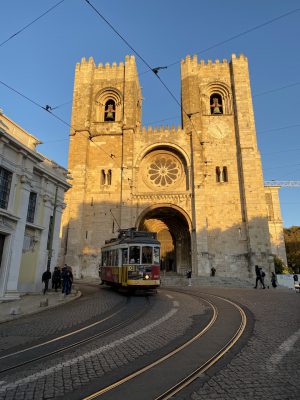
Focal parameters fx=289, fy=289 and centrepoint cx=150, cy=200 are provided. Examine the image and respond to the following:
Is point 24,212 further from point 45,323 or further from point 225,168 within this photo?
point 225,168

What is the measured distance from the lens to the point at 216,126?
30.1m

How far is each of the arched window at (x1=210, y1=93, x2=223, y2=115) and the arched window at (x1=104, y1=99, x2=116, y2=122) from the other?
1098 cm

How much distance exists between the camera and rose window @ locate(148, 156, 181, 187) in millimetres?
30234

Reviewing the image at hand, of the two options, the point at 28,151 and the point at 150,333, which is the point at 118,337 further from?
the point at 28,151

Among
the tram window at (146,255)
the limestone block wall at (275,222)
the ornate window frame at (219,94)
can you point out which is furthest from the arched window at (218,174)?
the limestone block wall at (275,222)

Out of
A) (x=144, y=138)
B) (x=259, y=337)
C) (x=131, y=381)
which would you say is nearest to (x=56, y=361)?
(x=131, y=381)

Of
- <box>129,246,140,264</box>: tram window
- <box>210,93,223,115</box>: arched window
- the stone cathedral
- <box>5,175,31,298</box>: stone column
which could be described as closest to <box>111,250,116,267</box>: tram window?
<box>129,246,140,264</box>: tram window

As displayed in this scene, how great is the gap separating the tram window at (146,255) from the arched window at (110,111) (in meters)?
22.5

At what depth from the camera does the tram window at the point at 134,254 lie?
43.5 ft

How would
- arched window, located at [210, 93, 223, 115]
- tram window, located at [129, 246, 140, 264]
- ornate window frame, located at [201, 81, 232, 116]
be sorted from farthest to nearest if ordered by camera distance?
ornate window frame, located at [201, 81, 232, 116], arched window, located at [210, 93, 223, 115], tram window, located at [129, 246, 140, 264]

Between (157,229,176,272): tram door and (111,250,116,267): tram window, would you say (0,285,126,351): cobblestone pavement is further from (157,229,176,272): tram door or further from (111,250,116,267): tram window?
(157,229,176,272): tram door

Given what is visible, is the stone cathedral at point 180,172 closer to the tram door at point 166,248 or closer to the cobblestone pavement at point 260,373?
the tram door at point 166,248

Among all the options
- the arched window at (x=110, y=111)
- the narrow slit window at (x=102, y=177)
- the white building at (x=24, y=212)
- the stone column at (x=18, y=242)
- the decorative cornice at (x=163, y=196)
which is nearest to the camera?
the stone column at (x=18, y=242)

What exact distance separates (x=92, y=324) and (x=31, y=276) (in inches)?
350
